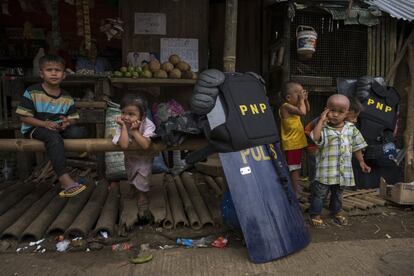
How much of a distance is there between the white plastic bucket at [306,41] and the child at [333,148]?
74.0 inches

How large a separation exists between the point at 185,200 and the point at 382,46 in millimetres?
4309

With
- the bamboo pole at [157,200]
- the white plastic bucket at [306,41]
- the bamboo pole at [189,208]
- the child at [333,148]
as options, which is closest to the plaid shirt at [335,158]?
the child at [333,148]

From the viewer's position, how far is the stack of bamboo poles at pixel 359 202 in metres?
4.33

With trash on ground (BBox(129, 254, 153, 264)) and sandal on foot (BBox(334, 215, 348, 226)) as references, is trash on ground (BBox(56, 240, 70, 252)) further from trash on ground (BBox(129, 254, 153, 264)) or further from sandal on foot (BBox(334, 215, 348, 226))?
sandal on foot (BBox(334, 215, 348, 226))

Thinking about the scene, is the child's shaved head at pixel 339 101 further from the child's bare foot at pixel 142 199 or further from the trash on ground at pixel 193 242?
the child's bare foot at pixel 142 199

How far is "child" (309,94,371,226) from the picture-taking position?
370 centimetres

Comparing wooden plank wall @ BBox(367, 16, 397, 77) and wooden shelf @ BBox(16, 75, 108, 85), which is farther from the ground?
wooden plank wall @ BBox(367, 16, 397, 77)

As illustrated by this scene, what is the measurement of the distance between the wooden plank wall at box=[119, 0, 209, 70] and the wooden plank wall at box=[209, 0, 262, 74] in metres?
0.36

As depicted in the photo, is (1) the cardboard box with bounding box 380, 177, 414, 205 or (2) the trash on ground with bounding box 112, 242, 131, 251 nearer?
(2) the trash on ground with bounding box 112, 242, 131, 251

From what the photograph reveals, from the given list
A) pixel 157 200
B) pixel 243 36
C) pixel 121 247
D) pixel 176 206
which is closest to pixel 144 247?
pixel 121 247

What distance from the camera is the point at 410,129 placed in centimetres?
541

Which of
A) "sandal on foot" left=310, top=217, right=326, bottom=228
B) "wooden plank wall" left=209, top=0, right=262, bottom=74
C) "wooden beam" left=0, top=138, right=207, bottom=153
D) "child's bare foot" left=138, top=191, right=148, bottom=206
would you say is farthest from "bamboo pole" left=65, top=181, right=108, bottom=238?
"wooden plank wall" left=209, top=0, right=262, bottom=74

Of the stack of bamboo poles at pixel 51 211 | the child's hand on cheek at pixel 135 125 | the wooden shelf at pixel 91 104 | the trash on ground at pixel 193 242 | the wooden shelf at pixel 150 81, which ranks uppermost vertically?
the wooden shelf at pixel 150 81

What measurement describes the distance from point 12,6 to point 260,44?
16.4 feet
